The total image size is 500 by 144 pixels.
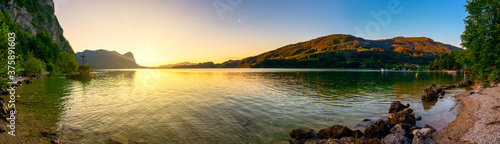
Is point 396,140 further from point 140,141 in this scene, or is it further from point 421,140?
point 140,141

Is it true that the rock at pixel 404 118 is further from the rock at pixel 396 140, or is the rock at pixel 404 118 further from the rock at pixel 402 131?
the rock at pixel 396 140

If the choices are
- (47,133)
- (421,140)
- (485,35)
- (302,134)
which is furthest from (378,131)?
(485,35)

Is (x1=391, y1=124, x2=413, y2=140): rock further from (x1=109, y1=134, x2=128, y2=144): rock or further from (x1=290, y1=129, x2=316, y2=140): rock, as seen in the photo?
(x1=109, y1=134, x2=128, y2=144): rock

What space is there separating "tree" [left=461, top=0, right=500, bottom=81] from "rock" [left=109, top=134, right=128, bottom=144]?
48.2 meters

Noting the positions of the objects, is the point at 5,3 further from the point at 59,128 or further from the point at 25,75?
the point at 59,128

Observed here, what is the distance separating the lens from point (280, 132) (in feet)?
53.3

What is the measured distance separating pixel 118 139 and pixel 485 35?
5227 centimetres

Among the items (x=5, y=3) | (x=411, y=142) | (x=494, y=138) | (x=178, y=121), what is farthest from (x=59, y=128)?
(x=5, y=3)

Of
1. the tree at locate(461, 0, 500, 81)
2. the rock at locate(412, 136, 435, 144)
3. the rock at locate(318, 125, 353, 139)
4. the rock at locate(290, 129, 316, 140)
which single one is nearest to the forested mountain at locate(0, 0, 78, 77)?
the rock at locate(290, 129, 316, 140)

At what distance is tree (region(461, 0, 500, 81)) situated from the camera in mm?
31552

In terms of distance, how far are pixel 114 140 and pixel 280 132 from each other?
12.0 metres

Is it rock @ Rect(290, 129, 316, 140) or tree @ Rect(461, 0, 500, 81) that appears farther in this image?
tree @ Rect(461, 0, 500, 81)

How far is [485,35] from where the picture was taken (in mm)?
33188

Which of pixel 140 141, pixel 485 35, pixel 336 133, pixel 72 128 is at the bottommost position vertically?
pixel 140 141
